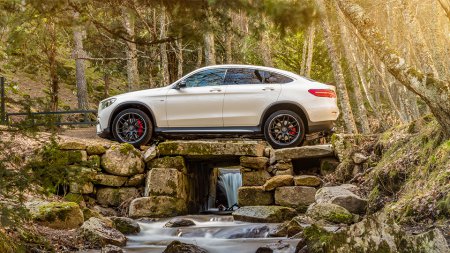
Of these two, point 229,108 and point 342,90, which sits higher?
point 342,90

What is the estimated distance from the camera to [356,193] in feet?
36.5

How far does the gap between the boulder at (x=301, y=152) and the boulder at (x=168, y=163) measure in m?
2.09

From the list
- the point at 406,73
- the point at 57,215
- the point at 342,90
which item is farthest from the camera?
the point at 342,90

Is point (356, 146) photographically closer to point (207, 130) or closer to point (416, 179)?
point (207, 130)

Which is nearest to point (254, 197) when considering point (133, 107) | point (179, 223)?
point (179, 223)

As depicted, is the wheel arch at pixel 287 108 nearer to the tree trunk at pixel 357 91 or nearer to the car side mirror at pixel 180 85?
the car side mirror at pixel 180 85

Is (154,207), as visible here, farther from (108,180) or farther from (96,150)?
(96,150)

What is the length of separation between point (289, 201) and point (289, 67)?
11.6 metres

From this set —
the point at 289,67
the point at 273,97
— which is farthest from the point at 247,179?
the point at 289,67

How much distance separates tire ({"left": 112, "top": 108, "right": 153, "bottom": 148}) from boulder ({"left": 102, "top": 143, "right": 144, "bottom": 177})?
0.25 meters

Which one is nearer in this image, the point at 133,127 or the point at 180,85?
the point at 180,85

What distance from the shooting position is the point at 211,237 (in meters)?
10.0

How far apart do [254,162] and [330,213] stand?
3.79m

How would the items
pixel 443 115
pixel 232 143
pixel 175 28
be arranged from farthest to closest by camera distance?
pixel 232 143, pixel 443 115, pixel 175 28
